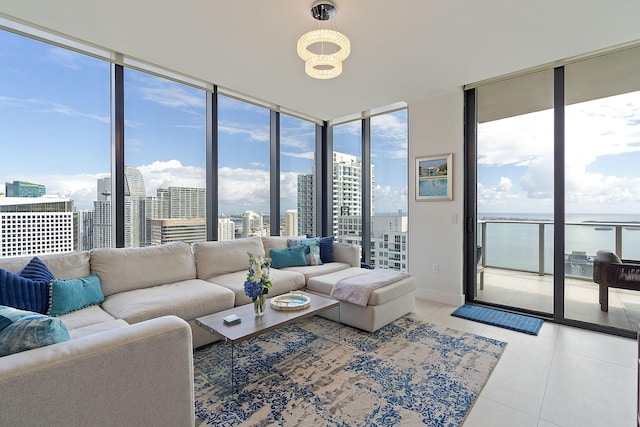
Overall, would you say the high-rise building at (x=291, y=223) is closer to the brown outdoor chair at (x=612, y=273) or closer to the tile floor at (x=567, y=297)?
the tile floor at (x=567, y=297)

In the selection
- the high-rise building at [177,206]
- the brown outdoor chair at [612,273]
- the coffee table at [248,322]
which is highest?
the high-rise building at [177,206]

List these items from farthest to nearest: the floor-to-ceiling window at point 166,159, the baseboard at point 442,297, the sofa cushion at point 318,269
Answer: the baseboard at point 442,297 → the sofa cushion at point 318,269 → the floor-to-ceiling window at point 166,159

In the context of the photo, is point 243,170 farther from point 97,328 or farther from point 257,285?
point 97,328

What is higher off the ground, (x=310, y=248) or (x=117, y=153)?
(x=117, y=153)

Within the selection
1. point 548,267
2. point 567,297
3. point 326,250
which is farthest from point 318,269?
point 567,297

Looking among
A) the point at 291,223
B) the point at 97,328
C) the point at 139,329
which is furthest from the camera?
the point at 291,223

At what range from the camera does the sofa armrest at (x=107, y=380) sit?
1045 mm

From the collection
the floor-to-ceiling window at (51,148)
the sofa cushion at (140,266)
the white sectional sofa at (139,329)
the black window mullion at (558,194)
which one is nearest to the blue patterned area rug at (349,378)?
the white sectional sofa at (139,329)

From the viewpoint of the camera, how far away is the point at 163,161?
11.5 feet

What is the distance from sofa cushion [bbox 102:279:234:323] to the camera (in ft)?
7.20

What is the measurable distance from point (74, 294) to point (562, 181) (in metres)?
4.57

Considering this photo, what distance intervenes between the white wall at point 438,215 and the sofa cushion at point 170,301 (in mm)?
2638

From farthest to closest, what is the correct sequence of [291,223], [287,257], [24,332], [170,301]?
1. [291,223]
2. [287,257]
3. [170,301]
4. [24,332]

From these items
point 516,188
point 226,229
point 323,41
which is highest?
point 323,41
